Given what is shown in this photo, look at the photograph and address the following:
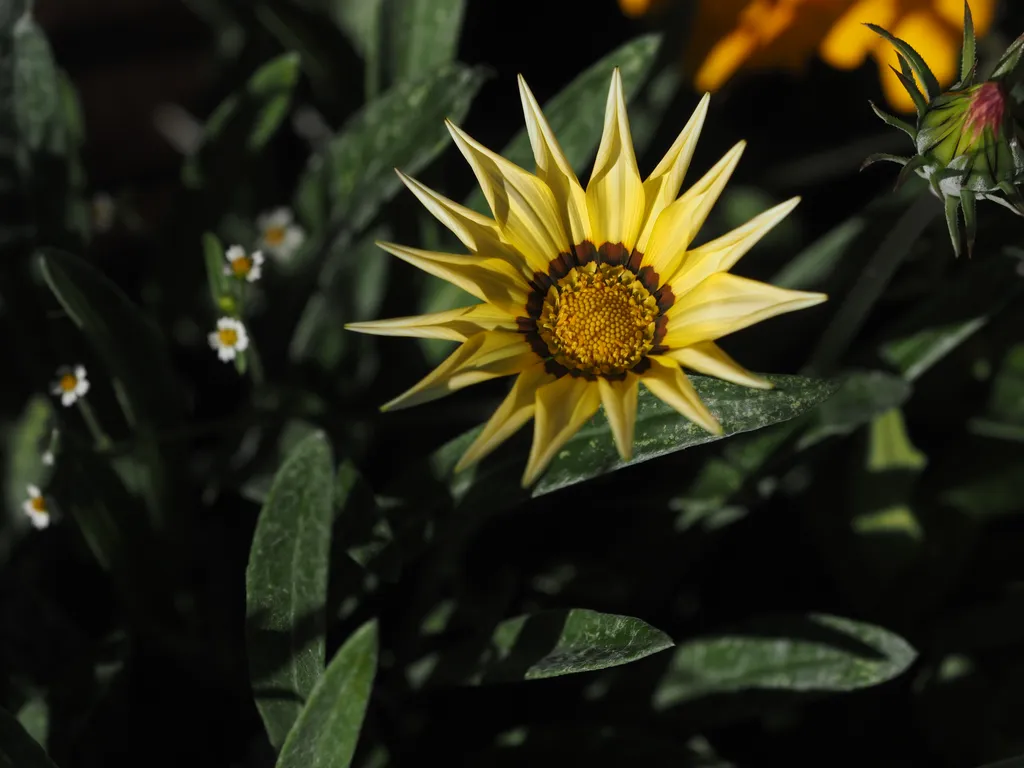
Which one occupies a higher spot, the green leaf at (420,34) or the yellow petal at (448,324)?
the green leaf at (420,34)

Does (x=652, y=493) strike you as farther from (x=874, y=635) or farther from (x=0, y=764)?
(x=0, y=764)

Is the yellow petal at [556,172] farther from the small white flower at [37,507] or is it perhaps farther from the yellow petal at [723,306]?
the small white flower at [37,507]

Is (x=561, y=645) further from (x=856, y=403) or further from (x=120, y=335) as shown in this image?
(x=120, y=335)

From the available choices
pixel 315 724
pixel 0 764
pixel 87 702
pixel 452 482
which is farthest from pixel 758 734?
pixel 0 764

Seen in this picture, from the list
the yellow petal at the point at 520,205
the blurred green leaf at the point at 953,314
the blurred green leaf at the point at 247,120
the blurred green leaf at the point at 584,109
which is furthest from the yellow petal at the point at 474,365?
the blurred green leaf at the point at 247,120

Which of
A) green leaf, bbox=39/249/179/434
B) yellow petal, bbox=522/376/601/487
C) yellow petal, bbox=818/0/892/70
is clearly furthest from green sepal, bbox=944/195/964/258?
green leaf, bbox=39/249/179/434

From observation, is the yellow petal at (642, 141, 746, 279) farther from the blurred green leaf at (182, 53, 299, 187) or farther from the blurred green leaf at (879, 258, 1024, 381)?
the blurred green leaf at (182, 53, 299, 187)
